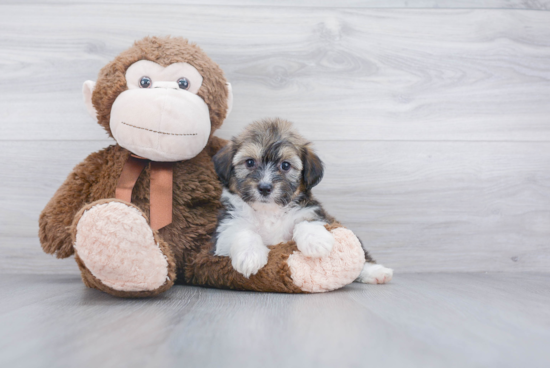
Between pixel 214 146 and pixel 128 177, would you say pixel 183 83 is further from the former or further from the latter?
pixel 128 177

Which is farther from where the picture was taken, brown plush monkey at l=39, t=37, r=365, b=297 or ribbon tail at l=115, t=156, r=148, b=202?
ribbon tail at l=115, t=156, r=148, b=202

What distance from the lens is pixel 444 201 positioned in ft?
7.56

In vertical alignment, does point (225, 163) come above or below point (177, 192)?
above

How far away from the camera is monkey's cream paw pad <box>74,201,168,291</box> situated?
126 cm

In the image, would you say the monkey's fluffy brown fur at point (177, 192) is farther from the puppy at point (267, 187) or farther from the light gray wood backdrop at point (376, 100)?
the light gray wood backdrop at point (376, 100)

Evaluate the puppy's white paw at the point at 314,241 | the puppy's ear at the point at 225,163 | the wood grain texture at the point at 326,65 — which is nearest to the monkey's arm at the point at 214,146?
the puppy's ear at the point at 225,163

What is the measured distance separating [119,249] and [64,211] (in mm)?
565

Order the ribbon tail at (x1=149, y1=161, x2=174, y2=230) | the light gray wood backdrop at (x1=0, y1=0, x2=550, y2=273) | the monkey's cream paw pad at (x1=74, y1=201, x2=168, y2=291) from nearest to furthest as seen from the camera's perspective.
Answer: the monkey's cream paw pad at (x1=74, y1=201, x2=168, y2=291) → the ribbon tail at (x1=149, y1=161, x2=174, y2=230) → the light gray wood backdrop at (x1=0, y1=0, x2=550, y2=273)

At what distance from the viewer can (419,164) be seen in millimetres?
2295

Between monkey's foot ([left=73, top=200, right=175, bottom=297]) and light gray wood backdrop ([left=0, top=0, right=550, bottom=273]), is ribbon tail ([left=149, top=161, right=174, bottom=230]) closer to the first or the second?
monkey's foot ([left=73, top=200, right=175, bottom=297])

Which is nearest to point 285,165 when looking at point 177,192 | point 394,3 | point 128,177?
point 177,192

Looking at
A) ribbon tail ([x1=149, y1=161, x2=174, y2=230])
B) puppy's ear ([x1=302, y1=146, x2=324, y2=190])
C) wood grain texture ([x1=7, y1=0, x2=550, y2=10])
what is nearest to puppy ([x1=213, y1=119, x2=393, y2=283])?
puppy's ear ([x1=302, y1=146, x2=324, y2=190])

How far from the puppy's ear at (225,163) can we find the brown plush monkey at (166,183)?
10cm

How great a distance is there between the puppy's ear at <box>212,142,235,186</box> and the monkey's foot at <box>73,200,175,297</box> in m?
0.47
